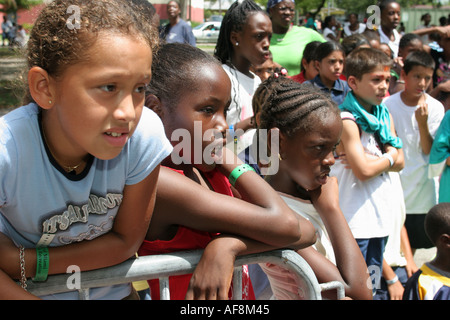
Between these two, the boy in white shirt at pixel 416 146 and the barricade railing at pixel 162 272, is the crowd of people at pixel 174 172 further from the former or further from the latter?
the boy in white shirt at pixel 416 146

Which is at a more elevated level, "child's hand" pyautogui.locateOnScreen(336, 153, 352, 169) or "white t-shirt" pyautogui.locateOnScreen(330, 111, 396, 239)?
"child's hand" pyautogui.locateOnScreen(336, 153, 352, 169)

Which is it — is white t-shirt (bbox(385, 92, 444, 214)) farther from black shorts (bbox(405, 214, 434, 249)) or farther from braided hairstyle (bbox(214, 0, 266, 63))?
braided hairstyle (bbox(214, 0, 266, 63))

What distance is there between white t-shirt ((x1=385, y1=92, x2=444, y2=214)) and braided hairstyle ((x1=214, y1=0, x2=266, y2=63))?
1682mm

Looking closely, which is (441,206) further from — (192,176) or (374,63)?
(192,176)

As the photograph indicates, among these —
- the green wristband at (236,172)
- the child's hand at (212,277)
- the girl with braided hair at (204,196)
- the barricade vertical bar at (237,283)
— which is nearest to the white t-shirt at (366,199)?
the girl with braided hair at (204,196)

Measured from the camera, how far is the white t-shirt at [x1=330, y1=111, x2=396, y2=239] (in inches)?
133

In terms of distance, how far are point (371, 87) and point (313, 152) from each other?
1395 mm

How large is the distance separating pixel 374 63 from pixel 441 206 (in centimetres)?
115

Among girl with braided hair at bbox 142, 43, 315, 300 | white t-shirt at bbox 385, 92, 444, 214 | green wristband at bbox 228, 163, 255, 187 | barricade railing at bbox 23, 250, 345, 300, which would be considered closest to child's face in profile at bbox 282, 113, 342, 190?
girl with braided hair at bbox 142, 43, 315, 300

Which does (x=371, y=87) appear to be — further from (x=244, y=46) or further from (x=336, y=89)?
(x=336, y=89)

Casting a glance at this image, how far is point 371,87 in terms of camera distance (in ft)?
11.7

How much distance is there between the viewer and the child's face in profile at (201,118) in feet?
6.34

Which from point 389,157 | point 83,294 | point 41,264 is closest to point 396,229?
point 389,157
